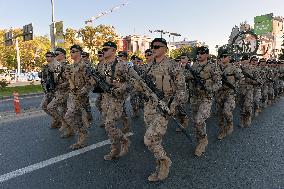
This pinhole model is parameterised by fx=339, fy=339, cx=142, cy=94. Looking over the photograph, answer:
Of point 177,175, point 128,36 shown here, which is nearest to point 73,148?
point 177,175

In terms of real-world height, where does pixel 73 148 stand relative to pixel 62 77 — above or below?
below

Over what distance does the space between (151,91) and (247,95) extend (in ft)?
17.3

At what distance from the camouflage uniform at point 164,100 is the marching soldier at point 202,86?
1.50 metres

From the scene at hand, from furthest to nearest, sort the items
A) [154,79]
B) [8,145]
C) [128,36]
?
[128,36]
[8,145]
[154,79]

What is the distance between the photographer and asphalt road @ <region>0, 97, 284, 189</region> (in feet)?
15.6

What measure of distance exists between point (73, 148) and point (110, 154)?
110 cm

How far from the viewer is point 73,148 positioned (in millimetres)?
6578

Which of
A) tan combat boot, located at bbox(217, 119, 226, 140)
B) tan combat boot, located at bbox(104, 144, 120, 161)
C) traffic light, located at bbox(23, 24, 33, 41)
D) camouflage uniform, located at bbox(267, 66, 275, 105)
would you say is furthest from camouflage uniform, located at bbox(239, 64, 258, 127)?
traffic light, located at bbox(23, 24, 33, 41)

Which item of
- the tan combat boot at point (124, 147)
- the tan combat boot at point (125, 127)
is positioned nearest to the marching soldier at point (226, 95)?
the tan combat boot at point (125, 127)

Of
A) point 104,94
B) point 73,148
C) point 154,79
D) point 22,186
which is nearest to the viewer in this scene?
point 22,186

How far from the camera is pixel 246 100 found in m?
9.16

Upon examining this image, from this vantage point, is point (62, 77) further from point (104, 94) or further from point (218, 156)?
point (218, 156)

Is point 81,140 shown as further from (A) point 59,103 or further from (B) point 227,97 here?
(B) point 227,97

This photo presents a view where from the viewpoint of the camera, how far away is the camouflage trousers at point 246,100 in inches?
356
